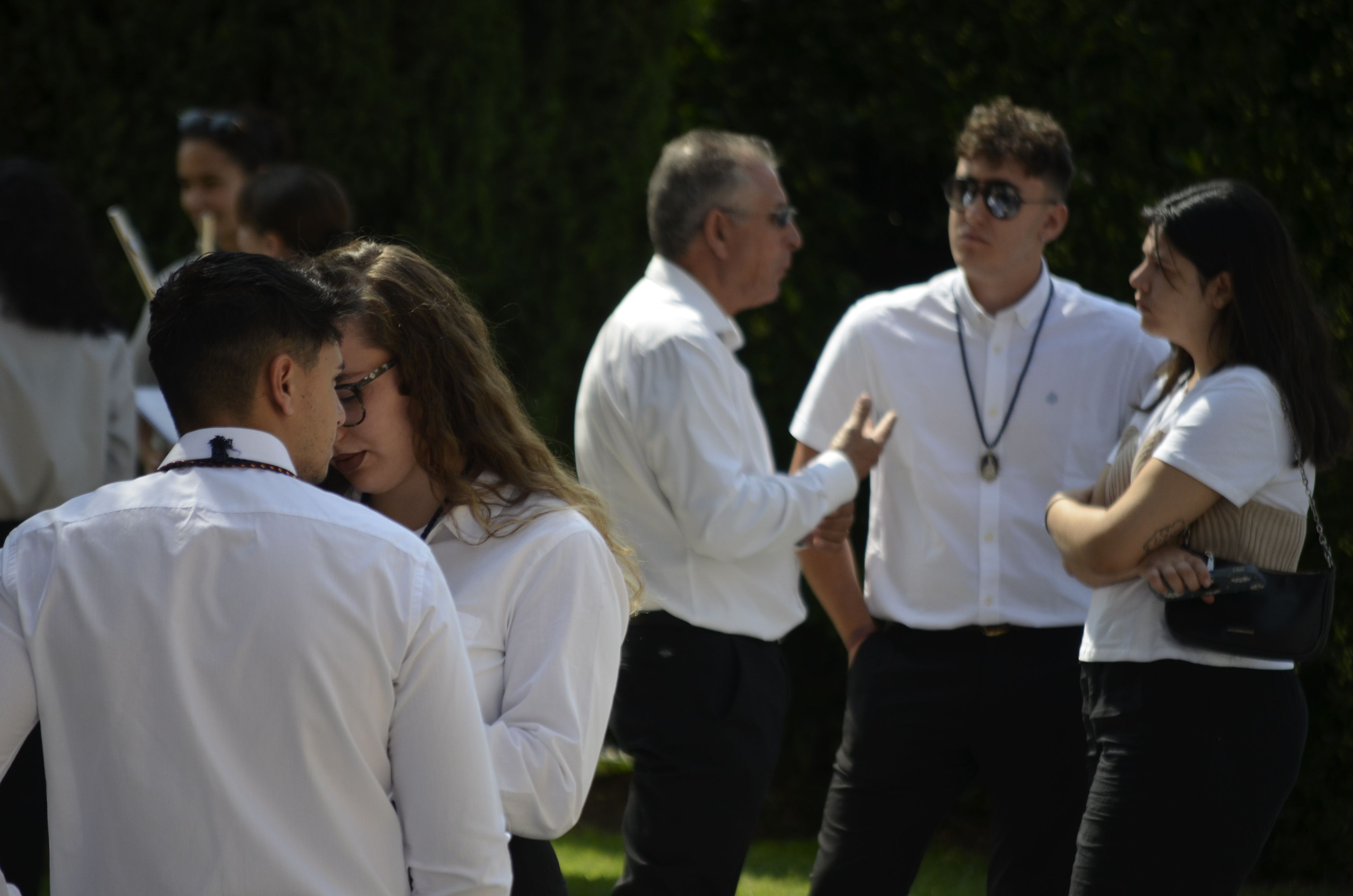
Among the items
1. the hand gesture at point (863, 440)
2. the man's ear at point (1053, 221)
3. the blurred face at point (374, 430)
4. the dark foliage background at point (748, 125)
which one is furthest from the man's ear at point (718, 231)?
the blurred face at point (374, 430)

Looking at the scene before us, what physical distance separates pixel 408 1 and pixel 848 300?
245 centimetres

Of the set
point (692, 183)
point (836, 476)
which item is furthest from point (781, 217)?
point (836, 476)

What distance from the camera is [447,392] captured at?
2350mm

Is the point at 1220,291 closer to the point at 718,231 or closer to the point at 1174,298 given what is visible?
the point at 1174,298

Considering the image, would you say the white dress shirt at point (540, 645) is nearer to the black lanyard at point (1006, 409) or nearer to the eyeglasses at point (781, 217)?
the black lanyard at point (1006, 409)

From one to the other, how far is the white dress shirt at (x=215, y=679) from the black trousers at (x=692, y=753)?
1.69 m

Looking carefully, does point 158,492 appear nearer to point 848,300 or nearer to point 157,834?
point 157,834

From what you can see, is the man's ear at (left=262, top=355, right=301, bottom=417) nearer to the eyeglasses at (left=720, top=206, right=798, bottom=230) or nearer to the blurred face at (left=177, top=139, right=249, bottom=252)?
the eyeglasses at (left=720, top=206, right=798, bottom=230)

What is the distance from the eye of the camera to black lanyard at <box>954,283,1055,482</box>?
11.3 feet

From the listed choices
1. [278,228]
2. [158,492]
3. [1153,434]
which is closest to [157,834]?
[158,492]

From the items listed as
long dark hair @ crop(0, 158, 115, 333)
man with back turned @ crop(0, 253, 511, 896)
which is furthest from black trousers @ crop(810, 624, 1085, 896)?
long dark hair @ crop(0, 158, 115, 333)

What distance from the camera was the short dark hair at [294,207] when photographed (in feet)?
12.7

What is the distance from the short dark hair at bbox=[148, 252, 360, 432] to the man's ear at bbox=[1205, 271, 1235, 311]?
75.1 inches

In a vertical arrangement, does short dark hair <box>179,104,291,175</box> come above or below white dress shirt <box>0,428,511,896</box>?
above
